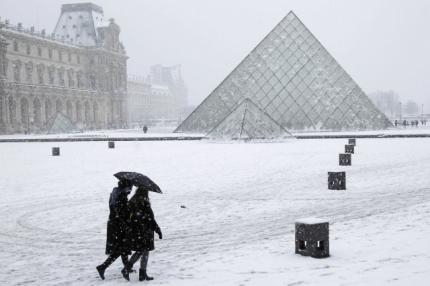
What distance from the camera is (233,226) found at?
8.66m

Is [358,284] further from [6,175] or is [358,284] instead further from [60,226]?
[6,175]

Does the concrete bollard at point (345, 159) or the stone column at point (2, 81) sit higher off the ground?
the stone column at point (2, 81)

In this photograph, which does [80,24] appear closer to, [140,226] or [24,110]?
[24,110]

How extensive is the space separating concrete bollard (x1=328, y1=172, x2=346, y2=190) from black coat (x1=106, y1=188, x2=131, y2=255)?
7.20 m

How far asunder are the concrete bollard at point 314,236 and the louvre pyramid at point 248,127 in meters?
27.6

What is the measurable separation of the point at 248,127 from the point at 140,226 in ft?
95.1

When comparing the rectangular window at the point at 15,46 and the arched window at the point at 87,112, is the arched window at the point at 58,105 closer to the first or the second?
the arched window at the point at 87,112

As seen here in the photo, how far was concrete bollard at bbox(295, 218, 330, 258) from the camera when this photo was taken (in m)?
6.57

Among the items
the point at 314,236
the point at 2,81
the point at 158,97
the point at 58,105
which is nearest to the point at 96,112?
the point at 58,105

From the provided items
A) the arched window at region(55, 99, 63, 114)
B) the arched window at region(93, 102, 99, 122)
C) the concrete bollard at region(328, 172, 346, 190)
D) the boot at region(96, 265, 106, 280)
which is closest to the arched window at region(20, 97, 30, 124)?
the arched window at region(55, 99, 63, 114)

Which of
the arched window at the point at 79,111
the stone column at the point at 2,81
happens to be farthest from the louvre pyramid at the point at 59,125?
the arched window at the point at 79,111

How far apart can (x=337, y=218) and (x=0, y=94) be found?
58.8m

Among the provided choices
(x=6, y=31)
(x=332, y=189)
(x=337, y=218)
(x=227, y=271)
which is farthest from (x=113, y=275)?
(x=6, y=31)

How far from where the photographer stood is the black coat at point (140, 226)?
5816 millimetres
